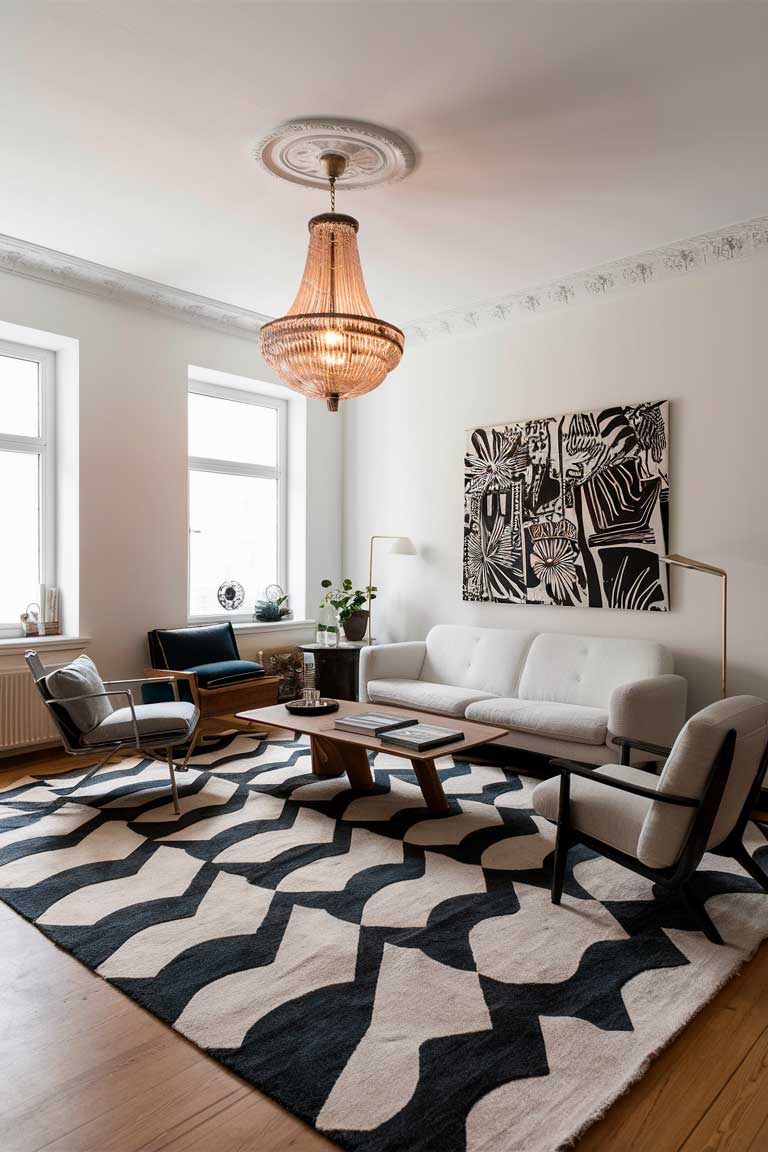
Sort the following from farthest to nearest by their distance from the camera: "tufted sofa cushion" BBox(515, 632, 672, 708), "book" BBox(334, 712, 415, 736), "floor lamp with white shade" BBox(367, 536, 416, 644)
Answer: "floor lamp with white shade" BBox(367, 536, 416, 644)
"tufted sofa cushion" BBox(515, 632, 672, 708)
"book" BBox(334, 712, 415, 736)

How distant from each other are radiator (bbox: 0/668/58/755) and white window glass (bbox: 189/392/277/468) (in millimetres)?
2296

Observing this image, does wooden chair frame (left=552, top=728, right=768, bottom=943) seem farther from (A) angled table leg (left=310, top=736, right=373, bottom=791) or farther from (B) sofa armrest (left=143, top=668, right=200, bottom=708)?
(B) sofa armrest (left=143, top=668, right=200, bottom=708)

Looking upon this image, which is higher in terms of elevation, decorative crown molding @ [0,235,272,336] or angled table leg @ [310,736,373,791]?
decorative crown molding @ [0,235,272,336]

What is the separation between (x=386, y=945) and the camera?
258 centimetres

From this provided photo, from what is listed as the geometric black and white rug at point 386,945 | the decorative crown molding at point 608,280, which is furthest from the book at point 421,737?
the decorative crown molding at point 608,280

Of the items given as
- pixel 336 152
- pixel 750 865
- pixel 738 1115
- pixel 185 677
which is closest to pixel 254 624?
pixel 185 677

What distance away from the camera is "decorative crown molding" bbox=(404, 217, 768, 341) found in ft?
14.6

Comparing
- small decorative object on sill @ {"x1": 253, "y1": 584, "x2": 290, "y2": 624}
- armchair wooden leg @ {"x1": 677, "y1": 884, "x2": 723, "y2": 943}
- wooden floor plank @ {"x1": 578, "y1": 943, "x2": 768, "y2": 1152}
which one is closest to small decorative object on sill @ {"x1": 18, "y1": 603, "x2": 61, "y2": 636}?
small decorative object on sill @ {"x1": 253, "y1": 584, "x2": 290, "y2": 624}

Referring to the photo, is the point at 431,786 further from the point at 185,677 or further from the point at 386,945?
the point at 185,677

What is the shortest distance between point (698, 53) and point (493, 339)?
9.72 feet

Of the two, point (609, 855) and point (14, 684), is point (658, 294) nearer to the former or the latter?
A: point (609, 855)

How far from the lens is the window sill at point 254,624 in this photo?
20.2 ft

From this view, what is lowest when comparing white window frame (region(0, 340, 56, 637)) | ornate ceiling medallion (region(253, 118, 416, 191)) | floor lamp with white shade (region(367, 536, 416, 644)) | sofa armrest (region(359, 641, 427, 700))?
sofa armrest (region(359, 641, 427, 700))

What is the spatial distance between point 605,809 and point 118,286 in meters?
4.54
